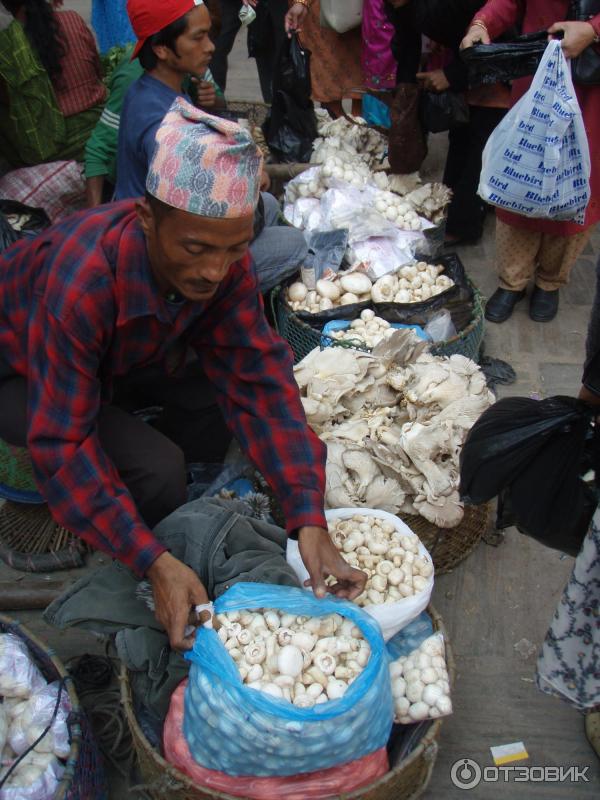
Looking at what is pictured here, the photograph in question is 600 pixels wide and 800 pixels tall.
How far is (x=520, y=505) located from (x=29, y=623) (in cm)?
158

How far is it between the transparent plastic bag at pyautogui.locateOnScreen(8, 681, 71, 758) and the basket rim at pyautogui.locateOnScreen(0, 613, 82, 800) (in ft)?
→ 0.11

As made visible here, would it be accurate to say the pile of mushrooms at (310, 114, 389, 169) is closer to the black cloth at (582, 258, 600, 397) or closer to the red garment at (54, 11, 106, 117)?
the red garment at (54, 11, 106, 117)

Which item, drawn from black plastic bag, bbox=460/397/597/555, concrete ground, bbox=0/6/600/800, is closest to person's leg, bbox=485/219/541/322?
concrete ground, bbox=0/6/600/800

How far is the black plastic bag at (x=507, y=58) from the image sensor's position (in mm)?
2928

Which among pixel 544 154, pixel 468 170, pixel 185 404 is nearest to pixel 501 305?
pixel 468 170

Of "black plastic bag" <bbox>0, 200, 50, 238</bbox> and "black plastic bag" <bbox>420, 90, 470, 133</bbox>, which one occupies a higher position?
"black plastic bag" <bbox>0, 200, 50, 238</bbox>

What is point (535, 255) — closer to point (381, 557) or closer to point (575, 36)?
point (575, 36)

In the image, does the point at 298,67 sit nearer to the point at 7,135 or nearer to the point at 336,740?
the point at 7,135

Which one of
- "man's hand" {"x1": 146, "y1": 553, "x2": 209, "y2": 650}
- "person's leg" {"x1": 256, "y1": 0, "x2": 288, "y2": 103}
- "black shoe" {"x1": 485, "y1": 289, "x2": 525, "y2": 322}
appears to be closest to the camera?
"man's hand" {"x1": 146, "y1": 553, "x2": 209, "y2": 650}

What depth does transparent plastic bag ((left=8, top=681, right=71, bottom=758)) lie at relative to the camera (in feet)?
5.61

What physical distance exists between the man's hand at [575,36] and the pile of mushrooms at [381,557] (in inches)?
75.7

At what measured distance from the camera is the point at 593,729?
206 cm

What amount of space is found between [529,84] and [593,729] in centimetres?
246

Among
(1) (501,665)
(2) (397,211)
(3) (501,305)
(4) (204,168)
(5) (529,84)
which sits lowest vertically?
(1) (501,665)
